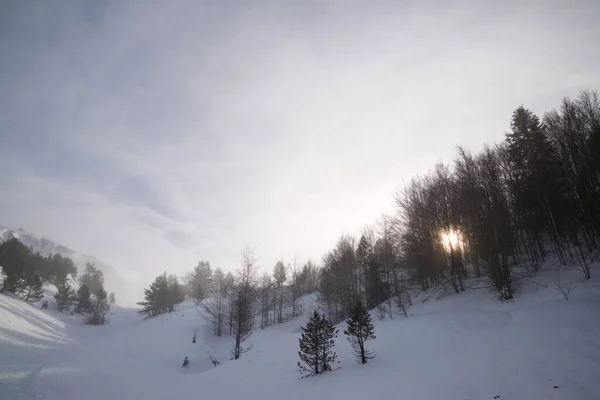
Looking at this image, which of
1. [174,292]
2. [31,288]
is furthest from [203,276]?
[31,288]

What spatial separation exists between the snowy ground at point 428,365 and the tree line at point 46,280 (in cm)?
3137

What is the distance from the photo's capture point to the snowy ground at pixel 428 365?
664 centimetres

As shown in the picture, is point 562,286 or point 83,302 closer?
point 562,286

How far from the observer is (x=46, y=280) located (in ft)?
Result: 205

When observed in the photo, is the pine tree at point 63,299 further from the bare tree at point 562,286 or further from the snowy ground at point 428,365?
the bare tree at point 562,286

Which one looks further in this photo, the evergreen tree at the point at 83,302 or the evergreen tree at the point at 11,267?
the evergreen tree at the point at 83,302

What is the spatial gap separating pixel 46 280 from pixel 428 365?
86.8 m

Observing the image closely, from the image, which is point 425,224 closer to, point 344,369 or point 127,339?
point 344,369

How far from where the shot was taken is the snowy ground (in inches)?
261

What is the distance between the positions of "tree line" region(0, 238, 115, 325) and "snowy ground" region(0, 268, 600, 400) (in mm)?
31374

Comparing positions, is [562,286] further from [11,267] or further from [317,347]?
[11,267]

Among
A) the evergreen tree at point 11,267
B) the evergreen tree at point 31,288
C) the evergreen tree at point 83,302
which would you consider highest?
the evergreen tree at point 11,267

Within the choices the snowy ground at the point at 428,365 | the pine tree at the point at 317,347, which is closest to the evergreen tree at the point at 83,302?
the snowy ground at the point at 428,365

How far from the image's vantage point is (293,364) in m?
13.5
